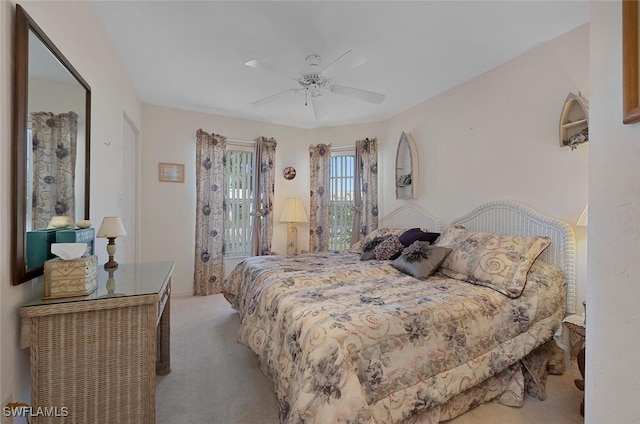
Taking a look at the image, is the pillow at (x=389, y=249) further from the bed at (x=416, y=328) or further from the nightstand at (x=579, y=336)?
the nightstand at (x=579, y=336)

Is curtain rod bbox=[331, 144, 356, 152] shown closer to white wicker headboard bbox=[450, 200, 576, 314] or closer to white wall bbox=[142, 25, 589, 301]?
white wall bbox=[142, 25, 589, 301]

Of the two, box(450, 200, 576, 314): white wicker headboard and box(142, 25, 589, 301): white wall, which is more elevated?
box(142, 25, 589, 301): white wall

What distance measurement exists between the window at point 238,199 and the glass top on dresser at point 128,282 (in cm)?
238

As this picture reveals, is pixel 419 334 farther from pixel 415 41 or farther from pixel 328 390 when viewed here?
pixel 415 41

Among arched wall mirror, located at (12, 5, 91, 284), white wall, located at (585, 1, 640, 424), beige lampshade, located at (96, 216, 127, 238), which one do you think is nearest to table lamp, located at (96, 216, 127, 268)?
beige lampshade, located at (96, 216, 127, 238)

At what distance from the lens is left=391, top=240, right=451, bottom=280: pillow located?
2332 millimetres

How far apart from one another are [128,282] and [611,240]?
202cm

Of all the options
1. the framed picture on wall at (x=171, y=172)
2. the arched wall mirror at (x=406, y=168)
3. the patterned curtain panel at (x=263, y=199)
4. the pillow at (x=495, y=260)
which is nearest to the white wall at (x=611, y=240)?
the pillow at (x=495, y=260)

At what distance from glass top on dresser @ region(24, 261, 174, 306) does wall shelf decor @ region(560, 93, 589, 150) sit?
2949 mm

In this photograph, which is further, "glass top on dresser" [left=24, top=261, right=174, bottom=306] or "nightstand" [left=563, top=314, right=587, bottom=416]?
"nightstand" [left=563, top=314, right=587, bottom=416]

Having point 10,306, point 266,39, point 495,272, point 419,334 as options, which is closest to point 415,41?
point 266,39

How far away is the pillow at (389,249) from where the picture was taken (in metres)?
2.89

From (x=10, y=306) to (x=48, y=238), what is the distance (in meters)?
0.34

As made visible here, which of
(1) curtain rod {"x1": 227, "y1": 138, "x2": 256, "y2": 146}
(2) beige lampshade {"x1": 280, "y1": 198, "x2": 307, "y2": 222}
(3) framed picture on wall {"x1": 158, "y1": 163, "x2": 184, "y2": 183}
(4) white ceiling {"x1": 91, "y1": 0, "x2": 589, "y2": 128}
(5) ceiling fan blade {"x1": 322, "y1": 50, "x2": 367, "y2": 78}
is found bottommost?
(2) beige lampshade {"x1": 280, "y1": 198, "x2": 307, "y2": 222}
